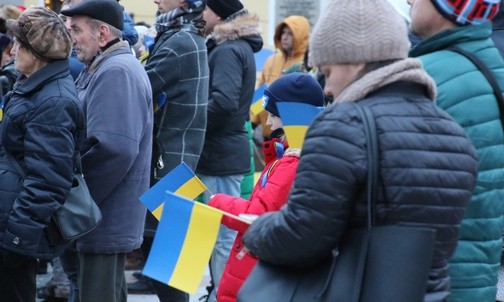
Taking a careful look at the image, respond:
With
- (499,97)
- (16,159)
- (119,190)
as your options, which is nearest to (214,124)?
(119,190)

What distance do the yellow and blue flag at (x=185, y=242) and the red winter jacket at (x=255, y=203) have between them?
1.99 ft

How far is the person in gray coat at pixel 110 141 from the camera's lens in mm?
5055

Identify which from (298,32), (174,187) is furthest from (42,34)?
(298,32)

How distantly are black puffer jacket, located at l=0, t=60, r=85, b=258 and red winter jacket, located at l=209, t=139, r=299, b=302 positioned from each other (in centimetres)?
96

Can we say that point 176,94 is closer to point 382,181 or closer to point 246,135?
point 246,135

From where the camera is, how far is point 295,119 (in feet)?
12.5

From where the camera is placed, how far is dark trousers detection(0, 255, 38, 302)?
497 centimetres

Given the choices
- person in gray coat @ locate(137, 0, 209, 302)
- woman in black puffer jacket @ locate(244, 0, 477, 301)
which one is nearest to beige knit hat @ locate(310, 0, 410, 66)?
woman in black puffer jacket @ locate(244, 0, 477, 301)

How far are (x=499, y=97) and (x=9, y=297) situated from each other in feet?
8.63

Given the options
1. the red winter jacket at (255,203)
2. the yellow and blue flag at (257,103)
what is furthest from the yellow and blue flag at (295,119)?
the yellow and blue flag at (257,103)

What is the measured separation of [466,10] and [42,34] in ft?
7.14

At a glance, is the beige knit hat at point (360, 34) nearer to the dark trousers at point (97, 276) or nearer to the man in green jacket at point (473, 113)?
the man in green jacket at point (473, 113)

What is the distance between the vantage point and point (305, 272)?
2924 millimetres

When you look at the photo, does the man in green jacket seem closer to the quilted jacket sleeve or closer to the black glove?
→ the quilted jacket sleeve
